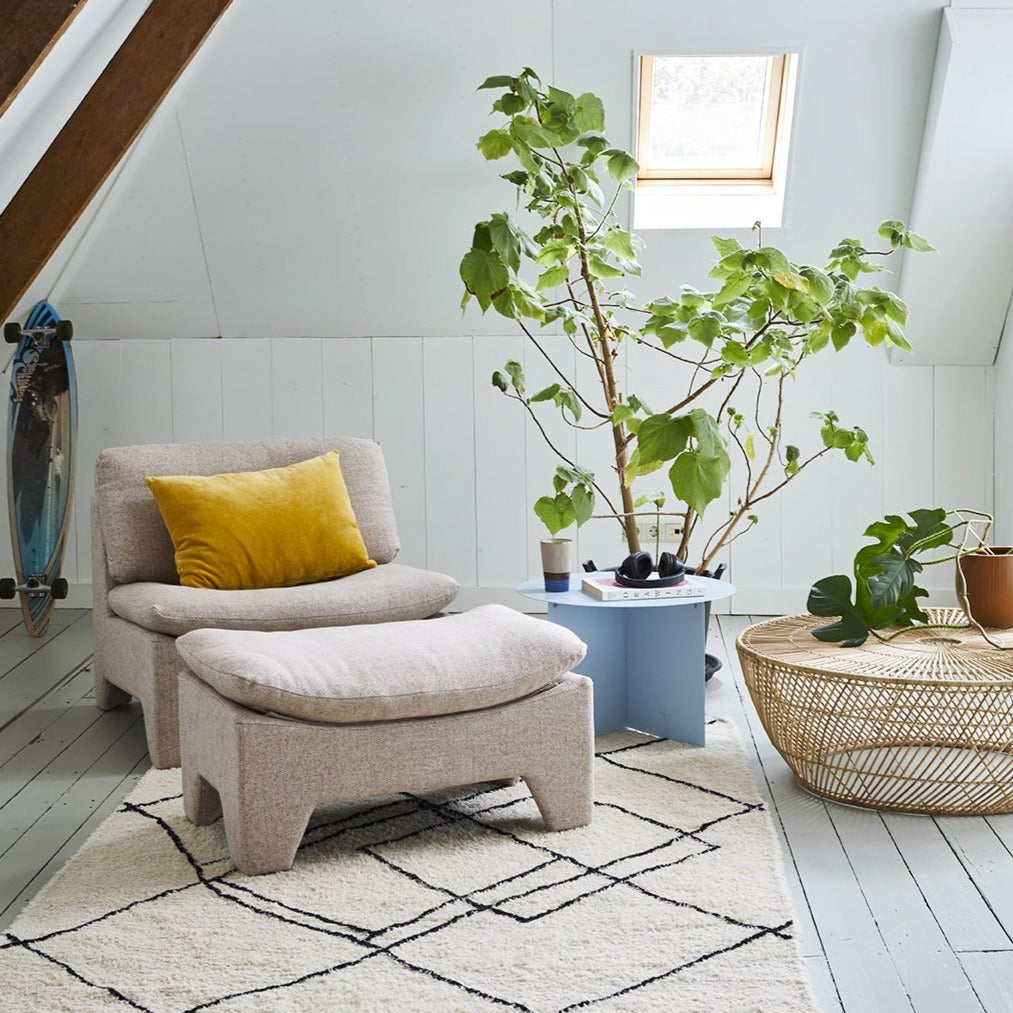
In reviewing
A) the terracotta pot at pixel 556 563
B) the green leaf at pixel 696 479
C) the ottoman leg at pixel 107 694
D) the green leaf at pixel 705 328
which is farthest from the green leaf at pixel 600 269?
the ottoman leg at pixel 107 694

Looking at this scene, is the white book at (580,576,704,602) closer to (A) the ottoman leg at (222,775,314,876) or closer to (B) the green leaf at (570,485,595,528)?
(B) the green leaf at (570,485,595,528)

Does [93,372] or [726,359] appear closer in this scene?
[726,359]

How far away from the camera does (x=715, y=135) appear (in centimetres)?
420

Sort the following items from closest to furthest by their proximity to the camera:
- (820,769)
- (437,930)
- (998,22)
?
(437,930)
(820,769)
(998,22)

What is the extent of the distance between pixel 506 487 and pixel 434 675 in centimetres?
243

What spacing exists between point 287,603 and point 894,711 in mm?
1359

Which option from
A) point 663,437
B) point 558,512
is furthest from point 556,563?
point 663,437

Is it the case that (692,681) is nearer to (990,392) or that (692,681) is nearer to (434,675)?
(434,675)

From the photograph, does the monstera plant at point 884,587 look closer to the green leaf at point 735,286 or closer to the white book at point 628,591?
the white book at point 628,591

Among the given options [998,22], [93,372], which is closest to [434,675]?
[998,22]

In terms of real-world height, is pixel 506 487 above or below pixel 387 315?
below

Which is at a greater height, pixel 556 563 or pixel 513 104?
pixel 513 104

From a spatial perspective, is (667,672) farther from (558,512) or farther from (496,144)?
(496,144)

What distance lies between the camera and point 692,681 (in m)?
2.93
